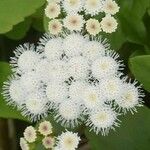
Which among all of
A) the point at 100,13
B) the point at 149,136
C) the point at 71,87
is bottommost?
the point at 149,136

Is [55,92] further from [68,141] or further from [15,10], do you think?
[15,10]

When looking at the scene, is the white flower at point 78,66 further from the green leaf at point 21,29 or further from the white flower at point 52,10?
the green leaf at point 21,29

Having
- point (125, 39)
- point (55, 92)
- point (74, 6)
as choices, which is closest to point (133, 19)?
point (125, 39)

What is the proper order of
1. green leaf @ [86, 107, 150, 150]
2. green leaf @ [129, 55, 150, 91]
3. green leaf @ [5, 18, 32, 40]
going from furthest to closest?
1. green leaf @ [5, 18, 32, 40]
2. green leaf @ [86, 107, 150, 150]
3. green leaf @ [129, 55, 150, 91]

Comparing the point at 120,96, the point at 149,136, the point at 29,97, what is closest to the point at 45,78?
the point at 29,97

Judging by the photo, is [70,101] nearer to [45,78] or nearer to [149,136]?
[45,78]

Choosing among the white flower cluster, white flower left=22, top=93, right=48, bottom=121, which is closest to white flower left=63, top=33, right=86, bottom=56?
the white flower cluster

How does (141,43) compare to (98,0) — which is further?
(141,43)

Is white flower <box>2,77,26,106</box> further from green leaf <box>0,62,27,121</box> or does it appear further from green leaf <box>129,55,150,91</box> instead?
green leaf <box>129,55,150,91</box>
